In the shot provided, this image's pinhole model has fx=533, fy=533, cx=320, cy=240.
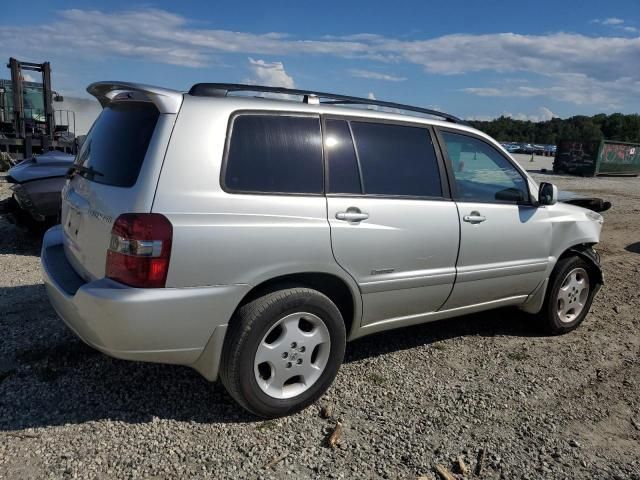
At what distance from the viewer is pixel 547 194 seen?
4203mm

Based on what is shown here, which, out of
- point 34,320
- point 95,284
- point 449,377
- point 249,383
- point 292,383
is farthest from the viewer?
point 34,320

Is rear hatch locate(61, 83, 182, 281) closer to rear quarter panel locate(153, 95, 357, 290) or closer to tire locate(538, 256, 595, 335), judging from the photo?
rear quarter panel locate(153, 95, 357, 290)

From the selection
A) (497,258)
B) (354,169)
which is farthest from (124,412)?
(497,258)

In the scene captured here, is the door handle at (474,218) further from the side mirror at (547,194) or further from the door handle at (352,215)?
the door handle at (352,215)

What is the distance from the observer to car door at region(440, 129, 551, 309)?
3838 millimetres

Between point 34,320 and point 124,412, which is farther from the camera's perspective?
point 34,320

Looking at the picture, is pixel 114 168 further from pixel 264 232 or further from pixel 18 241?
pixel 18 241

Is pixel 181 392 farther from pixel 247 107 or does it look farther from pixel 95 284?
pixel 247 107

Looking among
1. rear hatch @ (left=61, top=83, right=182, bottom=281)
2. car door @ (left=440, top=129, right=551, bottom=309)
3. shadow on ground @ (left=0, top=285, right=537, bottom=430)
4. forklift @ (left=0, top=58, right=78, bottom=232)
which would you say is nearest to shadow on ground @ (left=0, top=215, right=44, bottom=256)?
forklift @ (left=0, top=58, right=78, bottom=232)

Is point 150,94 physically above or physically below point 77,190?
above

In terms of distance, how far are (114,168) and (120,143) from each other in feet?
0.55

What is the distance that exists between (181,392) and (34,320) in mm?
1741

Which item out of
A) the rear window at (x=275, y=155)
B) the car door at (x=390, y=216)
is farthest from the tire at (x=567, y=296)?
the rear window at (x=275, y=155)

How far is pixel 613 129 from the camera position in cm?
10938
